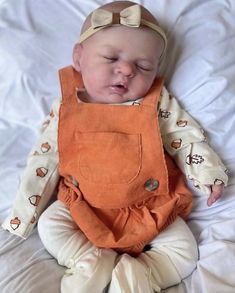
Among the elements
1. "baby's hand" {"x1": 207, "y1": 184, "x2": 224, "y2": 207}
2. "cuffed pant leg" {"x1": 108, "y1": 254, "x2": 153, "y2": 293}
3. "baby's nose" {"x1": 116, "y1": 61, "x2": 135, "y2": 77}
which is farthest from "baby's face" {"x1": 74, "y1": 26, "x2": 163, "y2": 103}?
"cuffed pant leg" {"x1": 108, "y1": 254, "x2": 153, "y2": 293}

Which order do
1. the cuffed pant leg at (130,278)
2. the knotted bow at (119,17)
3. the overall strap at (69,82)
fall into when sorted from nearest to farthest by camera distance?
the cuffed pant leg at (130,278) < the knotted bow at (119,17) < the overall strap at (69,82)

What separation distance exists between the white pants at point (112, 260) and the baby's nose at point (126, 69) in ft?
1.16

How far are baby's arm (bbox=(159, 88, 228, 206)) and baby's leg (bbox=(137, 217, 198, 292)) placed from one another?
0.10 meters

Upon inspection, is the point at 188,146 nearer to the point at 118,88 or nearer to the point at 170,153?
the point at 170,153

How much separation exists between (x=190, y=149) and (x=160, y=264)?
282 mm

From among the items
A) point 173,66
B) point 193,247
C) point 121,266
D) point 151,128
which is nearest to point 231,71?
point 173,66

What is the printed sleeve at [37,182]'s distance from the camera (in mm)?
1212

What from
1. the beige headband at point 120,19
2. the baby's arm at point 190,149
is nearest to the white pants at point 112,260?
the baby's arm at point 190,149

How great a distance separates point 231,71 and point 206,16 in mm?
160

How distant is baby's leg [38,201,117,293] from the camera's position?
1.08m

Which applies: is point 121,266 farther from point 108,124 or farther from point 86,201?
point 108,124

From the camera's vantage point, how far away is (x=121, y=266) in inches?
43.4

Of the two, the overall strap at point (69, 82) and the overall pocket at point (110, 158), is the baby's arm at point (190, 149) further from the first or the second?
the overall strap at point (69, 82)

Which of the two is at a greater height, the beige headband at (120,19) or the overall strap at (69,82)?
the beige headband at (120,19)
